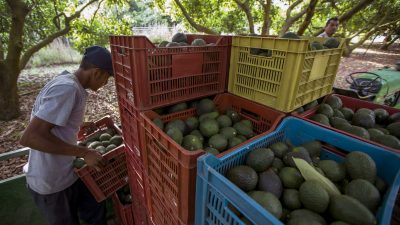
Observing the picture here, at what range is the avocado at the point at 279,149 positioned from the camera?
5.33 ft

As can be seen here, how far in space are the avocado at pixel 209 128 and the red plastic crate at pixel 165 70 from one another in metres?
0.31

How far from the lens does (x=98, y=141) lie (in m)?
2.79

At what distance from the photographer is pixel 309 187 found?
1.25 m

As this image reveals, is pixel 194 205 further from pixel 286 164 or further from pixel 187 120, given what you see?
pixel 187 120

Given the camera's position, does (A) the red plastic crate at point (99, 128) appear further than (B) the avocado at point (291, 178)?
Yes

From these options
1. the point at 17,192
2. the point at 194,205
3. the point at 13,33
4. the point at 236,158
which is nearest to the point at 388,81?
the point at 236,158

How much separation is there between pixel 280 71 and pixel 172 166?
3.80ft

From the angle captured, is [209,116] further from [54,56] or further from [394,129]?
[54,56]

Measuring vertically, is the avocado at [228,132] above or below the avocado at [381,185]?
above

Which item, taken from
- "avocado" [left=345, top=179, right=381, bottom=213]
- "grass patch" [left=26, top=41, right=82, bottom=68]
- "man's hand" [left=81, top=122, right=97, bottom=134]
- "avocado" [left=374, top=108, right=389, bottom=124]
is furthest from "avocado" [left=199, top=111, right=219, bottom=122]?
"grass patch" [left=26, top=41, right=82, bottom=68]

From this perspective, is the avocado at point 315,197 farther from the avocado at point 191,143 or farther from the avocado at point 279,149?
the avocado at point 191,143

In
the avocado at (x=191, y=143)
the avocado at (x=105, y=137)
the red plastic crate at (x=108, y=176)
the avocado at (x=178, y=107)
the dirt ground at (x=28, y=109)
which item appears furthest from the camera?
the dirt ground at (x=28, y=109)

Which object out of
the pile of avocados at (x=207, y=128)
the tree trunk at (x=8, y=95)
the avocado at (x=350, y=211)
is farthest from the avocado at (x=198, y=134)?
the tree trunk at (x=8, y=95)

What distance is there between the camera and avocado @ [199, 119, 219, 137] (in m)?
1.90
